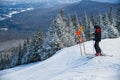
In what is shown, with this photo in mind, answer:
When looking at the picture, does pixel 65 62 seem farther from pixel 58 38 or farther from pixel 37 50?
pixel 37 50

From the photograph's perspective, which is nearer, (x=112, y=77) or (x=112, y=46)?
(x=112, y=77)

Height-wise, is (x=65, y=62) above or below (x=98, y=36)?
below

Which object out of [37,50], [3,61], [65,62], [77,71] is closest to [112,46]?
[65,62]

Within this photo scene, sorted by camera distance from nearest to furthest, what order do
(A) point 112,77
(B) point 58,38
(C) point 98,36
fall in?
(A) point 112,77 < (C) point 98,36 < (B) point 58,38

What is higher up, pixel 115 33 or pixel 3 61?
pixel 115 33

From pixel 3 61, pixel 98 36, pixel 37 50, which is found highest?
pixel 98 36

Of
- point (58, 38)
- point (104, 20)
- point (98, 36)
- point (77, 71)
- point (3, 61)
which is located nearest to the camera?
point (77, 71)

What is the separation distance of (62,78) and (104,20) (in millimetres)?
53656

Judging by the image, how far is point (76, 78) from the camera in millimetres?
18406

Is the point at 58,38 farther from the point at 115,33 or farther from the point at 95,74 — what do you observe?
the point at 95,74

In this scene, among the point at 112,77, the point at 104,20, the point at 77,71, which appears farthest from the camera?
the point at 104,20

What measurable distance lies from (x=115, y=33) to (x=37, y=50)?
16.8 m

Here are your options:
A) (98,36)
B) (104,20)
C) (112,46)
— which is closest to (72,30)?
(104,20)

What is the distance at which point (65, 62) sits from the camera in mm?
26875
